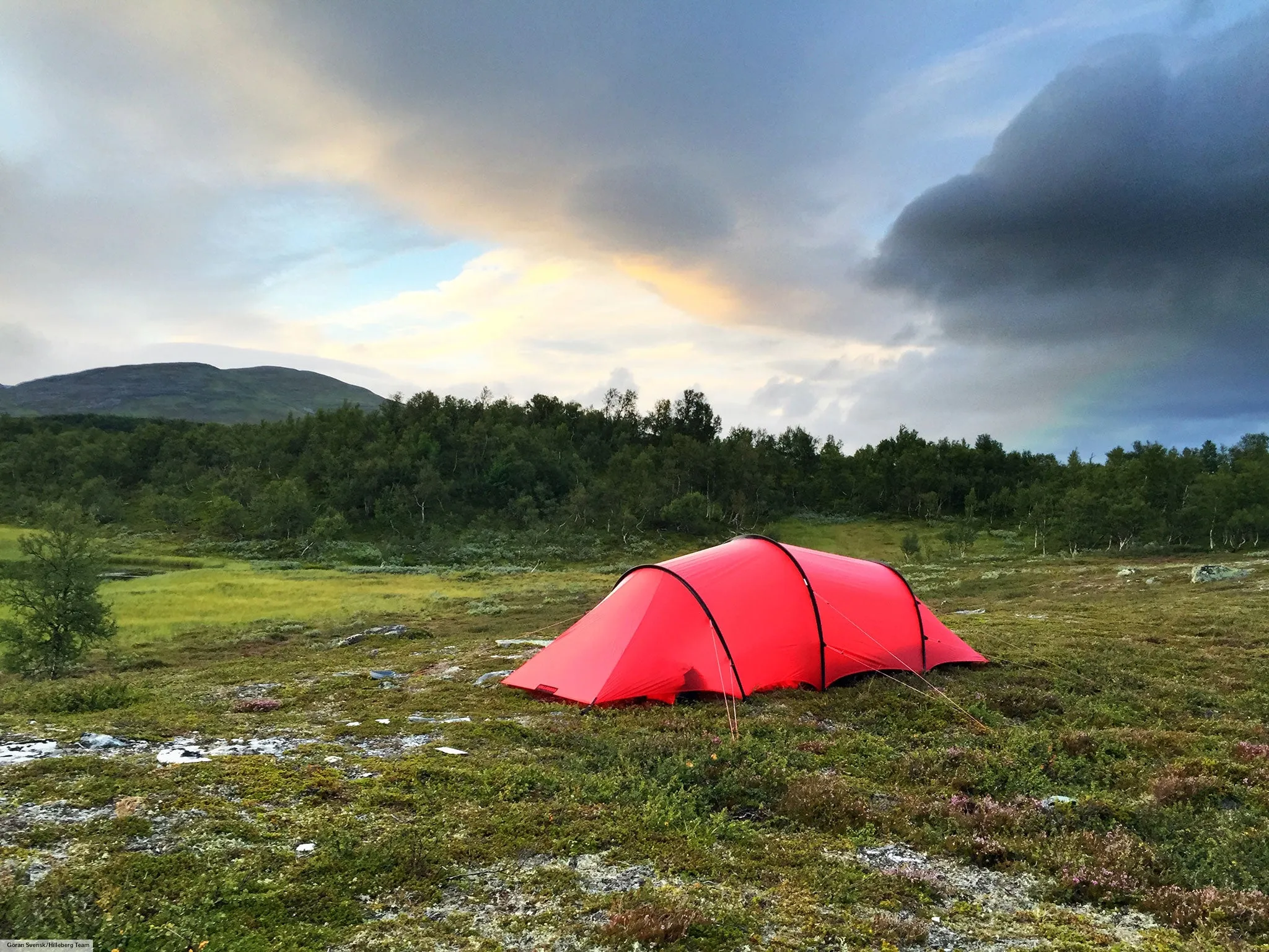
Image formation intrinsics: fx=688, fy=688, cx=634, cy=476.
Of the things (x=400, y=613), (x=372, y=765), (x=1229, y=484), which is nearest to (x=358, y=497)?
(x=400, y=613)

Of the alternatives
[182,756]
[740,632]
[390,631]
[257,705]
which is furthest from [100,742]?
[390,631]

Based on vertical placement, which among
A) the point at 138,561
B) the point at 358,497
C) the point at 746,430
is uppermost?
the point at 746,430

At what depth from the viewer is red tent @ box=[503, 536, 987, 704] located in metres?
13.4

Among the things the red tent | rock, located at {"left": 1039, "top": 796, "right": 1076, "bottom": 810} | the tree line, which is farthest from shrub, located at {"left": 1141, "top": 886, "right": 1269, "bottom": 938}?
the tree line

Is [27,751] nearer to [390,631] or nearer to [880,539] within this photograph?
[390,631]

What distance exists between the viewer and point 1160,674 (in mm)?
15617

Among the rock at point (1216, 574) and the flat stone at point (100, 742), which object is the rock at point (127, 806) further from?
the rock at point (1216, 574)

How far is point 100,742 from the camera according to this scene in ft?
32.5

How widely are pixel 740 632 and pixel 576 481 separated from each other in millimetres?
100311

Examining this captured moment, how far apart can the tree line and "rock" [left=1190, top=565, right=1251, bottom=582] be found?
36447mm

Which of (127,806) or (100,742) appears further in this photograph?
(100,742)

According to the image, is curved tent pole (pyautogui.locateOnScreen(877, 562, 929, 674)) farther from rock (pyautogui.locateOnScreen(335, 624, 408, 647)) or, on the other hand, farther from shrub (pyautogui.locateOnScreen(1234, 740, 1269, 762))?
rock (pyautogui.locateOnScreen(335, 624, 408, 647))

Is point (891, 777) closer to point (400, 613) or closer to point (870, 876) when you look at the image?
point (870, 876)

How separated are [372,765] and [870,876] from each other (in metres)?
6.46
